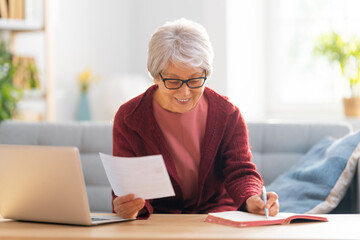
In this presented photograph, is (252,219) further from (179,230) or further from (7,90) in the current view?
(7,90)

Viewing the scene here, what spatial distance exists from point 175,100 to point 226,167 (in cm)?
28

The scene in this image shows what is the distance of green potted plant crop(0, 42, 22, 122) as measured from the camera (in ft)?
10.9

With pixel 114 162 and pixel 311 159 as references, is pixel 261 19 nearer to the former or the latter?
pixel 311 159

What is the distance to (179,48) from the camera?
1.67 m

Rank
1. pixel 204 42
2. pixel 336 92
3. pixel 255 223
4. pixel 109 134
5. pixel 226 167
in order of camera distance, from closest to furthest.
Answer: pixel 255 223, pixel 204 42, pixel 226 167, pixel 109 134, pixel 336 92

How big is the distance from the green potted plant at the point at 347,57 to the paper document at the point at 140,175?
2.64 metres

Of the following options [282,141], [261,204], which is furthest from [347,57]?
[261,204]

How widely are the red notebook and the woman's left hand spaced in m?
0.02

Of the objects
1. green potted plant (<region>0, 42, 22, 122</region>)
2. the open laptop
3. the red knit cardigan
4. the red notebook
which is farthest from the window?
the open laptop

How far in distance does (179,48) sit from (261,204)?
0.51m

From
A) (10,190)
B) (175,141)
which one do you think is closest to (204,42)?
(175,141)

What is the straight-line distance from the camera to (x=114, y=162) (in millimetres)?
1392

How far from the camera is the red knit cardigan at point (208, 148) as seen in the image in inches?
70.4

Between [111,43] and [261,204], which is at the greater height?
[111,43]
